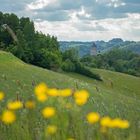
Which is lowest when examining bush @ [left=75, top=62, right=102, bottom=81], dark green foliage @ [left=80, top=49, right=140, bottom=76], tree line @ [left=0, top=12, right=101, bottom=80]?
dark green foliage @ [left=80, top=49, right=140, bottom=76]

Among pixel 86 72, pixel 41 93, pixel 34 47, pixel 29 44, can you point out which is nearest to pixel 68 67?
pixel 86 72

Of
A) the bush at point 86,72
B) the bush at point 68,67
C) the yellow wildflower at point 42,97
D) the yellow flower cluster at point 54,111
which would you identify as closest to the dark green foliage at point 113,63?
the bush at point 86,72

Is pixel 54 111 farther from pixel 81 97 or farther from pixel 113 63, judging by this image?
pixel 113 63

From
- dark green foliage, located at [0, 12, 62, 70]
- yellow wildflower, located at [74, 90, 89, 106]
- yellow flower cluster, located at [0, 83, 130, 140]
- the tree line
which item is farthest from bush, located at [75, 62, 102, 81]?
yellow wildflower, located at [74, 90, 89, 106]

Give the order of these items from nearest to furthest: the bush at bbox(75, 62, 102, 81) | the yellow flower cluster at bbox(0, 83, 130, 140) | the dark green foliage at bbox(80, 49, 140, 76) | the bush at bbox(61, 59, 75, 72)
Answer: the yellow flower cluster at bbox(0, 83, 130, 140) → the bush at bbox(75, 62, 102, 81) → the bush at bbox(61, 59, 75, 72) → the dark green foliage at bbox(80, 49, 140, 76)

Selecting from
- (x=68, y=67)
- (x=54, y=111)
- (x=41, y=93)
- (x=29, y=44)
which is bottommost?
(x=68, y=67)

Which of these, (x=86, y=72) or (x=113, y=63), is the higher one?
(x=86, y=72)

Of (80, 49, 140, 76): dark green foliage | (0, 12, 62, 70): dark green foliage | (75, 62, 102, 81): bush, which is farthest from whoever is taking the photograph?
(80, 49, 140, 76): dark green foliage

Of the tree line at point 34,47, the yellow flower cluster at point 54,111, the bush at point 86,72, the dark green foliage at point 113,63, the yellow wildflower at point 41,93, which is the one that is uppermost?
the yellow wildflower at point 41,93

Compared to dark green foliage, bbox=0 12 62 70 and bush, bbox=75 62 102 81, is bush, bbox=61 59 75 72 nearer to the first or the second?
bush, bbox=75 62 102 81

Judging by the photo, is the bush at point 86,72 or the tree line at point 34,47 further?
the bush at point 86,72

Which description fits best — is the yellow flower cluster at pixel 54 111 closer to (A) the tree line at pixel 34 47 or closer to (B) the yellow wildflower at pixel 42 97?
(B) the yellow wildflower at pixel 42 97

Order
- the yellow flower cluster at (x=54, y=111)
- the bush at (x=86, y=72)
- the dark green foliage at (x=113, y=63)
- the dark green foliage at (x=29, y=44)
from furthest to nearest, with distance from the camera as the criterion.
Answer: the dark green foliage at (x=113, y=63) → the bush at (x=86, y=72) → the dark green foliage at (x=29, y=44) → the yellow flower cluster at (x=54, y=111)

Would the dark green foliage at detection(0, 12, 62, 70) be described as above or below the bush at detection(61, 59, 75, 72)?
above
